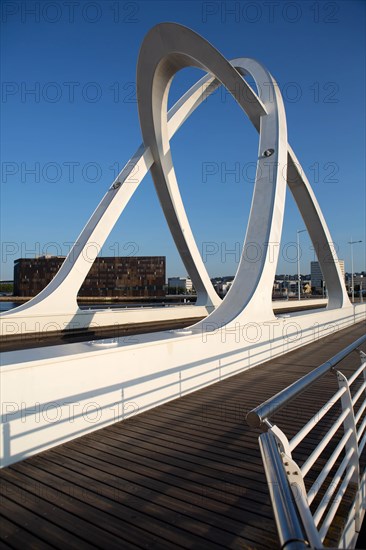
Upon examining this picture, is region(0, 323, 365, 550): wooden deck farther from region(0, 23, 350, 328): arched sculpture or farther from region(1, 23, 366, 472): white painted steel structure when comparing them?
region(0, 23, 350, 328): arched sculpture

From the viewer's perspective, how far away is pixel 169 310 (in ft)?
50.8

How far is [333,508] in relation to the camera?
7.08 ft

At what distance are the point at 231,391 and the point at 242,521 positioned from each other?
319 centimetres

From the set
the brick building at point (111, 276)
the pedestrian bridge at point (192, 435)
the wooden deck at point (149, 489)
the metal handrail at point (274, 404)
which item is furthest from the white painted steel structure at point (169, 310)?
the brick building at point (111, 276)

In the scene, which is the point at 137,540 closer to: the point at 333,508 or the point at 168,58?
the point at 333,508

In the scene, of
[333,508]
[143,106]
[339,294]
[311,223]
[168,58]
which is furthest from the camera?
[339,294]

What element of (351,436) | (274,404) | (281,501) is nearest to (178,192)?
(351,436)

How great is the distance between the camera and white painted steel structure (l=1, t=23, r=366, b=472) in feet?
12.1

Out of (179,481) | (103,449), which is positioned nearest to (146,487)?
(179,481)

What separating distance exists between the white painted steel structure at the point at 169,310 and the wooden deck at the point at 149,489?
1.13ft

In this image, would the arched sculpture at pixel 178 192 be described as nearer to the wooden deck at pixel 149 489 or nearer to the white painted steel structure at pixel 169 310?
the white painted steel structure at pixel 169 310

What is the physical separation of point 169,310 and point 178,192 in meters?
4.72

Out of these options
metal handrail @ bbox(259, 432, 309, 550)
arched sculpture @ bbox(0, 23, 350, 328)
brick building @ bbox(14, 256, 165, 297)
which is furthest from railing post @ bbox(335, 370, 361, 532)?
brick building @ bbox(14, 256, 165, 297)

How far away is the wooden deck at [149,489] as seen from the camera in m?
2.27
